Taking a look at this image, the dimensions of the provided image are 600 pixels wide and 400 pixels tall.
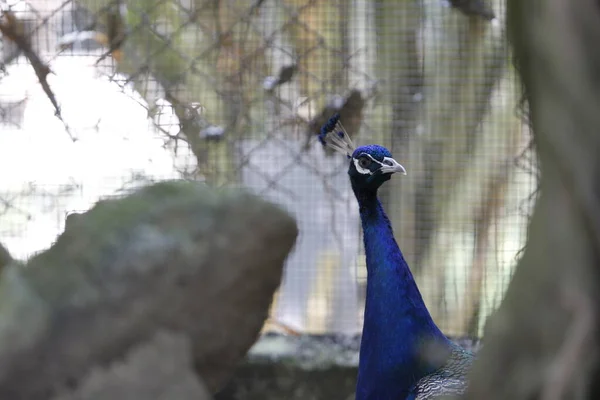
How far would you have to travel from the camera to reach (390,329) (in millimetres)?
1350

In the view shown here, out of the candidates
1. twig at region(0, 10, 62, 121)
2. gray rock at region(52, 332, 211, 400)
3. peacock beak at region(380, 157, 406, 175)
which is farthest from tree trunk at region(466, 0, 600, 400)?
twig at region(0, 10, 62, 121)

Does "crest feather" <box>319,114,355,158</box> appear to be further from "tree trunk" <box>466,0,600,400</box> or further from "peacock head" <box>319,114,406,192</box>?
"tree trunk" <box>466,0,600,400</box>

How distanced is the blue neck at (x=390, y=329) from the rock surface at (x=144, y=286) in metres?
0.32

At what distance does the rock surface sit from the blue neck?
32 centimetres

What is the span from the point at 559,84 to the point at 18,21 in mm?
1605

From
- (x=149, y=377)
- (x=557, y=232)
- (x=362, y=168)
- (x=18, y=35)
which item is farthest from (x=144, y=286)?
(x=557, y=232)

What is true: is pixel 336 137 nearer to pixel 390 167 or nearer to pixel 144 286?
pixel 390 167

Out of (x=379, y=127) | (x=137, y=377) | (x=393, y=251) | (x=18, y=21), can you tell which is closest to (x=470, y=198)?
(x=379, y=127)

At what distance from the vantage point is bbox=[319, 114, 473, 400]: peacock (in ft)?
4.31

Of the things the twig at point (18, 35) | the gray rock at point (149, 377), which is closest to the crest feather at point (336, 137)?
the gray rock at point (149, 377)

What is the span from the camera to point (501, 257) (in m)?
1.72

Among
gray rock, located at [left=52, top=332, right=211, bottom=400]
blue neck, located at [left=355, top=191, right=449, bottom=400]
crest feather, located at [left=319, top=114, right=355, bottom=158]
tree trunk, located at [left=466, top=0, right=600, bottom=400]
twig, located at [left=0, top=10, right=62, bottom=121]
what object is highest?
twig, located at [left=0, top=10, right=62, bottom=121]

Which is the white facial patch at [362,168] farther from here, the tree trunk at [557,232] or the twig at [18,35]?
the tree trunk at [557,232]

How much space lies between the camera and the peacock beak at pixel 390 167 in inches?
55.0
